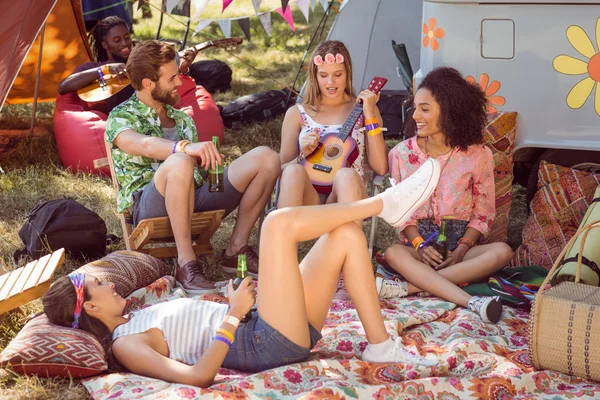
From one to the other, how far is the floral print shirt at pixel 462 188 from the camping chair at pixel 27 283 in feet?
5.59

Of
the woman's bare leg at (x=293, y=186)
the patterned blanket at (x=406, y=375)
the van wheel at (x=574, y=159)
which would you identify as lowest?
the patterned blanket at (x=406, y=375)

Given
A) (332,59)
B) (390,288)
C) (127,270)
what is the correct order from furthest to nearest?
1. (332,59)
2. (390,288)
3. (127,270)

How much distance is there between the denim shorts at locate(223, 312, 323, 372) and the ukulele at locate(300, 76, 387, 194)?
4.23 ft

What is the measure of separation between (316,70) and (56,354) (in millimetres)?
2062

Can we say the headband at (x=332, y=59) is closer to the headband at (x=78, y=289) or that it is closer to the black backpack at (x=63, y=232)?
the black backpack at (x=63, y=232)

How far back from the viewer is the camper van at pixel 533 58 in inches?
169

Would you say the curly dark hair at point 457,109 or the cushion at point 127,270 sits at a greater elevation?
the curly dark hair at point 457,109

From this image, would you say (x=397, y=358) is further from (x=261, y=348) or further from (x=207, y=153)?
(x=207, y=153)

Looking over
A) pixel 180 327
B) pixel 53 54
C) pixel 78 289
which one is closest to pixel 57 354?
pixel 78 289

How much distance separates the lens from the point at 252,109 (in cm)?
695

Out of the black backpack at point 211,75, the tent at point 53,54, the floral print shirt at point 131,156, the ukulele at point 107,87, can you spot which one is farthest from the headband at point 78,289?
the black backpack at point 211,75

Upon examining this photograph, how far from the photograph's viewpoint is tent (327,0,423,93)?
22.5 feet

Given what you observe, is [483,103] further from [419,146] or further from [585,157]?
[585,157]

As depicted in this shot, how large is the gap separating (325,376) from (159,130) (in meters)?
1.76
